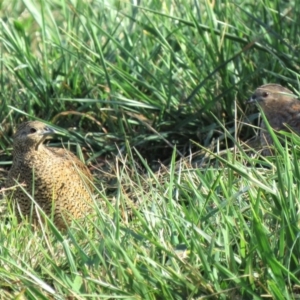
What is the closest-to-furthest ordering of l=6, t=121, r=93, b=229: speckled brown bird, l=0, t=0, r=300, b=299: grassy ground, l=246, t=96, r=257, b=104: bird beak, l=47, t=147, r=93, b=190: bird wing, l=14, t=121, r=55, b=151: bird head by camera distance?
l=0, t=0, r=300, b=299: grassy ground, l=6, t=121, r=93, b=229: speckled brown bird, l=47, t=147, r=93, b=190: bird wing, l=14, t=121, r=55, b=151: bird head, l=246, t=96, r=257, b=104: bird beak

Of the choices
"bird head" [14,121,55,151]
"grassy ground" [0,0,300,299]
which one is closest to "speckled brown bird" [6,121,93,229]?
"bird head" [14,121,55,151]

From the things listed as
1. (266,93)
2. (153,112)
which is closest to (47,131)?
(153,112)

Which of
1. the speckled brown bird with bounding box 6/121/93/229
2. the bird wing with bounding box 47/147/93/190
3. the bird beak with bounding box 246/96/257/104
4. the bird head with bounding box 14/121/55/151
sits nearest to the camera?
the speckled brown bird with bounding box 6/121/93/229

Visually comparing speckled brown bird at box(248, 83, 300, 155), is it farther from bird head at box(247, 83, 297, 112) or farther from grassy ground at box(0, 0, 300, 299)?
grassy ground at box(0, 0, 300, 299)

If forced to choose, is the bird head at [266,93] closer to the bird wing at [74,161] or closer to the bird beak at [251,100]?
the bird beak at [251,100]

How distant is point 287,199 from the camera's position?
14.2 feet

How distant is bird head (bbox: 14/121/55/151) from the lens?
6.53 meters

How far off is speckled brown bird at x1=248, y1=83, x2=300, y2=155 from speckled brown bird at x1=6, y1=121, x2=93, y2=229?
3.96 ft

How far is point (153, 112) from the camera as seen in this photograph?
7125 millimetres

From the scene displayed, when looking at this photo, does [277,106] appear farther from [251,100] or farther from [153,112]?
[153,112]

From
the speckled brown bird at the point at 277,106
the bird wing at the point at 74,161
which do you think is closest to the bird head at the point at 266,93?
the speckled brown bird at the point at 277,106

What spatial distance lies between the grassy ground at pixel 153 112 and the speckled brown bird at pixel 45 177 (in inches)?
6.6

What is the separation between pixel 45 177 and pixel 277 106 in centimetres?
183

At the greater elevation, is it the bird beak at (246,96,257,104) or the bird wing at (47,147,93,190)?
the bird beak at (246,96,257,104)
